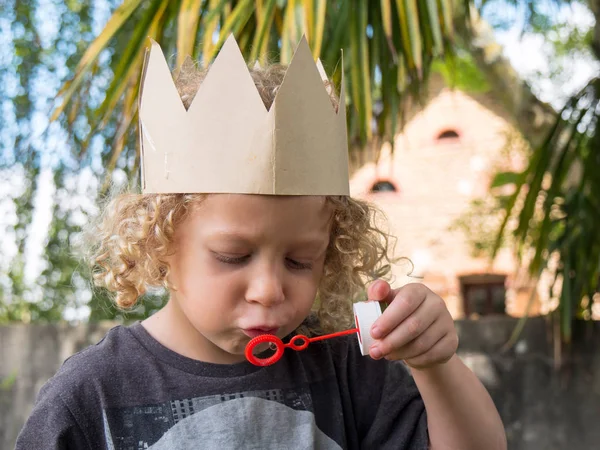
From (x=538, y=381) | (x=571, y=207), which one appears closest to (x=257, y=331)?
(x=571, y=207)

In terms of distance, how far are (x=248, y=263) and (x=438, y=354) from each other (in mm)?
305

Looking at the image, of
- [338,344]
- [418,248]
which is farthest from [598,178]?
[418,248]

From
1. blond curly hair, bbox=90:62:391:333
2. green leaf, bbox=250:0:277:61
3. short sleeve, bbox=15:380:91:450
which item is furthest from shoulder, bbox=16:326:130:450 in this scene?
green leaf, bbox=250:0:277:61

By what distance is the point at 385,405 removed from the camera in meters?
1.29

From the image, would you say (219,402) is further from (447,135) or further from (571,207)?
(447,135)

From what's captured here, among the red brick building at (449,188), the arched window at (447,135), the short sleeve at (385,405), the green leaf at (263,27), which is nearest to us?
→ the short sleeve at (385,405)

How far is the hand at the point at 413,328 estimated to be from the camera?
102 centimetres

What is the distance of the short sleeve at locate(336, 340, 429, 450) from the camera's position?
1244 millimetres

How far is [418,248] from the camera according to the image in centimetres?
891

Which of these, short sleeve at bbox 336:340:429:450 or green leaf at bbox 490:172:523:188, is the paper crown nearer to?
short sleeve at bbox 336:340:429:450

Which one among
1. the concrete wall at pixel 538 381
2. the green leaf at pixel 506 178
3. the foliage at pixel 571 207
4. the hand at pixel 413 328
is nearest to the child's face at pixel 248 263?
the hand at pixel 413 328

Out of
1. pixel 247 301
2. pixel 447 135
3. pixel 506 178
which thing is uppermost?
pixel 447 135

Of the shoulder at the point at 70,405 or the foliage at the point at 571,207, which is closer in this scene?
the shoulder at the point at 70,405

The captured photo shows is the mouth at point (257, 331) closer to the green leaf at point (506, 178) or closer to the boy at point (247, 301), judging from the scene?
the boy at point (247, 301)
